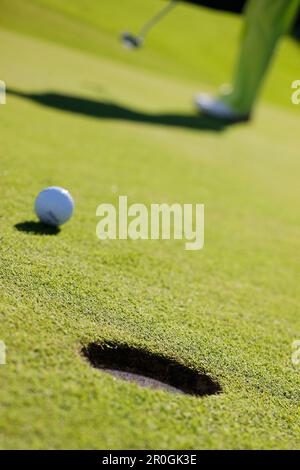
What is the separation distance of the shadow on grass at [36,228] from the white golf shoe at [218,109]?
7.25 meters

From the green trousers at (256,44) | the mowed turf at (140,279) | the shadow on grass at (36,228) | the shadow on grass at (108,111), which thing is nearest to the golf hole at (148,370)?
the mowed turf at (140,279)

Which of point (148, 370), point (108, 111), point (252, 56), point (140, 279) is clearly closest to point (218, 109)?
point (252, 56)

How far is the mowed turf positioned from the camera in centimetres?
218

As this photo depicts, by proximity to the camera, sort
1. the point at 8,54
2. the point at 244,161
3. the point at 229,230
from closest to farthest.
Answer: the point at 229,230 → the point at 244,161 → the point at 8,54

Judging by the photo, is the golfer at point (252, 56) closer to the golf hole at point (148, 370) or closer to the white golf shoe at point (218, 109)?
the white golf shoe at point (218, 109)

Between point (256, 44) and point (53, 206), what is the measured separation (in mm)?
7619

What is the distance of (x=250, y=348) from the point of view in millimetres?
3018

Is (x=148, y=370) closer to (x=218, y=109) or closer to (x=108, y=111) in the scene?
(x=108, y=111)

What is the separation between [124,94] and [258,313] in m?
7.27

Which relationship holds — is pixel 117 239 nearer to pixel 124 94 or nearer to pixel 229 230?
pixel 229 230

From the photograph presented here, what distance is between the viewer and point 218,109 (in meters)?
10.6

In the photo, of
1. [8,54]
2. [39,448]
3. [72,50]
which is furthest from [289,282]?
A: [72,50]

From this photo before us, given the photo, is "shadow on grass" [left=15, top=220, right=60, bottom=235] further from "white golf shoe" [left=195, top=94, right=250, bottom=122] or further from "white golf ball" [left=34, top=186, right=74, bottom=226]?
"white golf shoe" [left=195, top=94, right=250, bottom=122]

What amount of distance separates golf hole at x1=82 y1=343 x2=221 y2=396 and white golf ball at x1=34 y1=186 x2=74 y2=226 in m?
1.27
